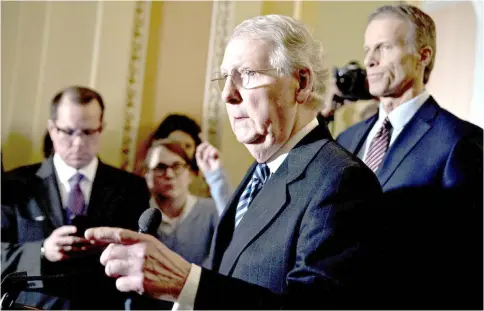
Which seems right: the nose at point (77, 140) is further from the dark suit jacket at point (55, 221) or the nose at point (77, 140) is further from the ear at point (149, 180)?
the ear at point (149, 180)

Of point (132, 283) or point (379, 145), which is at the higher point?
point (379, 145)

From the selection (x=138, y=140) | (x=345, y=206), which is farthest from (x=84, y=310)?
(x=345, y=206)

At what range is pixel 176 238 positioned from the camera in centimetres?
219

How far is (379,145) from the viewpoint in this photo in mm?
1725

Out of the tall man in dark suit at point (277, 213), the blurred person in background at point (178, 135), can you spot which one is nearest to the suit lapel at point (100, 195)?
the blurred person in background at point (178, 135)

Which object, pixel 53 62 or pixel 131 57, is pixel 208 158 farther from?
pixel 53 62

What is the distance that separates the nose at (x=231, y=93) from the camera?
4.15 ft

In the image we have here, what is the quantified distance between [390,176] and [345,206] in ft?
1.74

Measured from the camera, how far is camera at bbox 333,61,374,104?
2062 mm

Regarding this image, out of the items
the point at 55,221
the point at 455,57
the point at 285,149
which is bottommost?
the point at 55,221

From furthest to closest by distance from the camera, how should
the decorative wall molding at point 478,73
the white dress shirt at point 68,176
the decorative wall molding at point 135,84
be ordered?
the decorative wall molding at point 135,84
the white dress shirt at point 68,176
the decorative wall molding at point 478,73

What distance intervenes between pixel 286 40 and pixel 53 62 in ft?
5.24

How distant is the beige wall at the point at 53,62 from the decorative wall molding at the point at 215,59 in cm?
37

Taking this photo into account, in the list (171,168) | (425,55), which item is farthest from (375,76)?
(171,168)
